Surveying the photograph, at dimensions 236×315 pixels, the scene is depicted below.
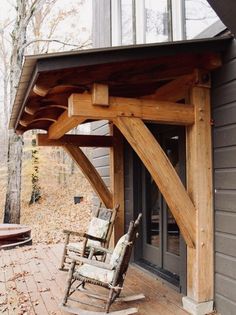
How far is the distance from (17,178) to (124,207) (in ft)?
17.1

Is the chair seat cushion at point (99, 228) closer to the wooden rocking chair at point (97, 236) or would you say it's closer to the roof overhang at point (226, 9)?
the wooden rocking chair at point (97, 236)

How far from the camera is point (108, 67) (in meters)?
2.85

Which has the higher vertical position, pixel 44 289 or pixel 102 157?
pixel 102 157

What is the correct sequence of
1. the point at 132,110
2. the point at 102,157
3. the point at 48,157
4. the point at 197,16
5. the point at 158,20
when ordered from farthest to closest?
the point at 48,157
the point at 102,157
the point at 158,20
the point at 197,16
the point at 132,110

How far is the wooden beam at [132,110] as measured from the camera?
2881 mm

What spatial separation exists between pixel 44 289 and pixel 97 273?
106 centimetres

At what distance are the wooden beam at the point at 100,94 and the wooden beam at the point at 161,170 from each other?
21 centimetres

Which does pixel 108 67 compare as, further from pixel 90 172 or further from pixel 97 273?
pixel 90 172

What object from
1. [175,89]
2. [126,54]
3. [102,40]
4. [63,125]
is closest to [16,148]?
[102,40]

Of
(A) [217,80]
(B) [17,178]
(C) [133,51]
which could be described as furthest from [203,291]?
(B) [17,178]

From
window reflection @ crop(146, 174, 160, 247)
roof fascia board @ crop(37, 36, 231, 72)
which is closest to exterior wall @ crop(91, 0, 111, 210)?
window reflection @ crop(146, 174, 160, 247)

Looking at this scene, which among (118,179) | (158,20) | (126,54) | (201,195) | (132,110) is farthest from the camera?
(118,179)

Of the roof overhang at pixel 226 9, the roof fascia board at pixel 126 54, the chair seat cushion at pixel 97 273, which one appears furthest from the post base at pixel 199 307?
the roof overhang at pixel 226 9

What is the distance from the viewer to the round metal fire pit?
6617 millimetres
